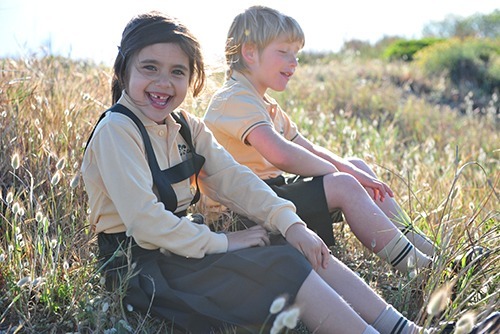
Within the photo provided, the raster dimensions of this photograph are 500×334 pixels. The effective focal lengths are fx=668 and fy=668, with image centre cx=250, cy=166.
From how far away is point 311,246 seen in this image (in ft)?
8.48

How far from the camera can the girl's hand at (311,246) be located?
8.44 feet

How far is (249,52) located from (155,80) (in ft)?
3.06

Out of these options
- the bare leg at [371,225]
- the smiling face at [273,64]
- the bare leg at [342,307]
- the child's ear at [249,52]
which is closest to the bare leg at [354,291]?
the bare leg at [342,307]

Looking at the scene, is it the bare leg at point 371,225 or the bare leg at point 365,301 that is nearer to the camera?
the bare leg at point 365,301

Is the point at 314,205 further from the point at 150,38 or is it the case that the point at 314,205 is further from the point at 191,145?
the point at 150,38

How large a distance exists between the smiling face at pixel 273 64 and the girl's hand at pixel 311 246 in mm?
1096

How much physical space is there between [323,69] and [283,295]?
910 centimetres

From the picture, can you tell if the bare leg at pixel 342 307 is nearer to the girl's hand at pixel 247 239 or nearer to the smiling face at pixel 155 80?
the girl's hand at pixel 247 239

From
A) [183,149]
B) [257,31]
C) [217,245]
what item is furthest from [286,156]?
[217,245]

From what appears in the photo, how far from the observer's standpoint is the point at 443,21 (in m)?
33.4

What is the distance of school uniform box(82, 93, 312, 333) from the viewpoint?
245cm

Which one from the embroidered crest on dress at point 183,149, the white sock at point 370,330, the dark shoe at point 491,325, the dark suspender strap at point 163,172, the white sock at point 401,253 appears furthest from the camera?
the white sock at point 401,253

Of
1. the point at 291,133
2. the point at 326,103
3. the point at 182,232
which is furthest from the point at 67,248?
the point at 326,103

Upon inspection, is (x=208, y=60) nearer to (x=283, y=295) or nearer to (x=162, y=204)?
(x=162, y=204)
